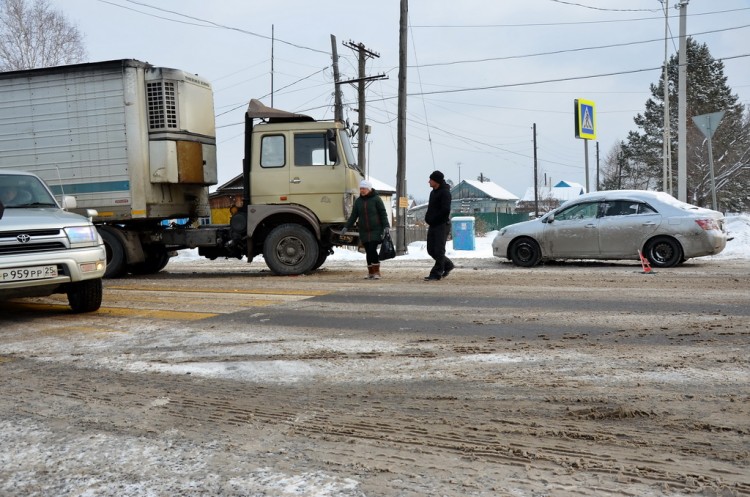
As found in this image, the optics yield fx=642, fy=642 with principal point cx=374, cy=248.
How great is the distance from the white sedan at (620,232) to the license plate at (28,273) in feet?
30.7

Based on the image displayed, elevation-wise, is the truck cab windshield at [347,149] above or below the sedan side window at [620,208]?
above

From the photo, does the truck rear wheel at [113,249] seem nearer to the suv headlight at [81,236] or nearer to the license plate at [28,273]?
the suv headlight at [81,236]

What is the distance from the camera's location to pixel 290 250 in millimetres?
11938

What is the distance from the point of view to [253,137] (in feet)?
38.4

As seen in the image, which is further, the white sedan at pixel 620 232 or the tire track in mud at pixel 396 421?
the white sedan at pixel 620 232

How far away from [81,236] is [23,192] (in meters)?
1.45

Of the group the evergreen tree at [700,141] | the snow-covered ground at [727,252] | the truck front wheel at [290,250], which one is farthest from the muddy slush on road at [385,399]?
the evergreen tree at [700,141]

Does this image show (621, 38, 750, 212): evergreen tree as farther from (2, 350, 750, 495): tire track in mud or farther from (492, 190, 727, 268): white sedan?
(2, 350, 750, 495): tire track in mud

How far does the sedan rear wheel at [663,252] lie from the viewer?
12.4m

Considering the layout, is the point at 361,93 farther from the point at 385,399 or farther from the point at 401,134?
the point at 385,399

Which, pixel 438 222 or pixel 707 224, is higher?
pixel 438 222

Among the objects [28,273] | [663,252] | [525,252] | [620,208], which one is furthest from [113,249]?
[663,252]

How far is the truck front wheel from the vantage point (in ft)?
38.7

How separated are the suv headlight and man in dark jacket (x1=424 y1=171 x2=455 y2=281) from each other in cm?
533
